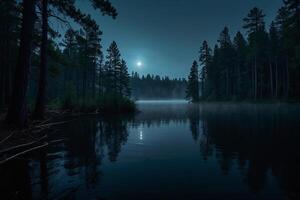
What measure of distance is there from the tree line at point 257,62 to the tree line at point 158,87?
380 ft

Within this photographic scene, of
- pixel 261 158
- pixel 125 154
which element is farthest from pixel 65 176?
pixel 261 158

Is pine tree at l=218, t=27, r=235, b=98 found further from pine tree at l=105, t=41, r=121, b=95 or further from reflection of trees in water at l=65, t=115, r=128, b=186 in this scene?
reflection of trees in water at l=65, t=115, r=128, b=186

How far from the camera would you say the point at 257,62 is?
50.4 m

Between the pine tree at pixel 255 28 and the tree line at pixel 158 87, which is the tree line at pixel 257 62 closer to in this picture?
the pine tree at pixel 255 28

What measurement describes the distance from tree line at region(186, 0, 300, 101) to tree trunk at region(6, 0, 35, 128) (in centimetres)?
3756

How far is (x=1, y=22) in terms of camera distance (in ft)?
74.9

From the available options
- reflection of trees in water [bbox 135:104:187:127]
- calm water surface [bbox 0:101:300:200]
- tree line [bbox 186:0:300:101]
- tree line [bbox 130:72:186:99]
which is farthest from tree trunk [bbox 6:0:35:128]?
tree line [bbox 130:72:186:99]

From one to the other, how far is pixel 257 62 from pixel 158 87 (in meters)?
142

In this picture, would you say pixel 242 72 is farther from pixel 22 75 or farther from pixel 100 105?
pixel 22 75

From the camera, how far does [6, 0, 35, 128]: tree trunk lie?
9000mm

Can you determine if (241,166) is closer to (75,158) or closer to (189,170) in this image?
(189,170)

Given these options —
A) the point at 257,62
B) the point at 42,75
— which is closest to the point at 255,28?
the point at 257,62

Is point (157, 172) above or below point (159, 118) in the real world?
below

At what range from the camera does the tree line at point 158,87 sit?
18876cm
